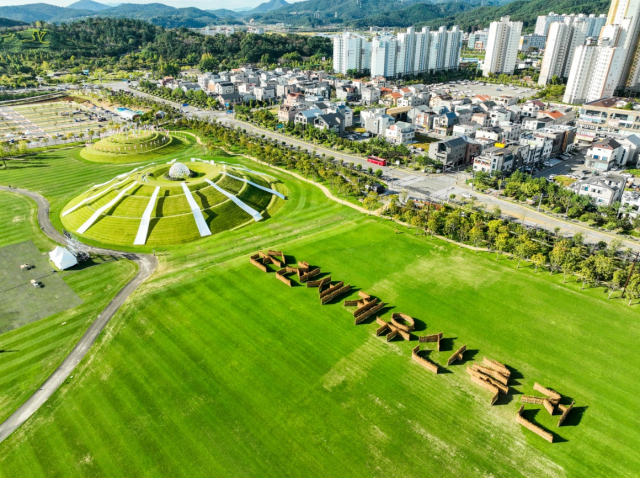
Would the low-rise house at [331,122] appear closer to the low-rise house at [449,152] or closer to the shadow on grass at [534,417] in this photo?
the low-rise house at [449,152]

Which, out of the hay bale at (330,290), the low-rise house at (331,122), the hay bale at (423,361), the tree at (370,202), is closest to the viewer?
the hay bale at (423,361)

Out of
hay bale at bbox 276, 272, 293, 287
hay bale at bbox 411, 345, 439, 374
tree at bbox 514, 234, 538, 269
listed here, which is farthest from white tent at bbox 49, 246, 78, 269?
tree at bbox 514, 234, 538, 269

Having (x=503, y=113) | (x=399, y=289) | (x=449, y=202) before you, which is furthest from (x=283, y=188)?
(x=503, y=113)

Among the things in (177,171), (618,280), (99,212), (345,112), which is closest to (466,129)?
(345,112)

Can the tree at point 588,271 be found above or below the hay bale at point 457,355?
above

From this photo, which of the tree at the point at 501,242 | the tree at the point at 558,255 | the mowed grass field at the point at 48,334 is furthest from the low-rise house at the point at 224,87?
the tree at the point at 558,255

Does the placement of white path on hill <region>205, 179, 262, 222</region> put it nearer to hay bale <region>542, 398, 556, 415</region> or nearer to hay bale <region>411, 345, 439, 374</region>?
hay bale <region>411, 345, 439, 374</region>

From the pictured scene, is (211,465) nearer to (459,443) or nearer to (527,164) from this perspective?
(459,443)
